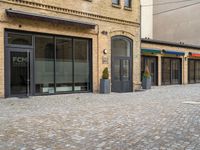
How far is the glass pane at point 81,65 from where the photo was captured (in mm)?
15312

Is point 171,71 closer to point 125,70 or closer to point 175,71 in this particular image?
point 175,71

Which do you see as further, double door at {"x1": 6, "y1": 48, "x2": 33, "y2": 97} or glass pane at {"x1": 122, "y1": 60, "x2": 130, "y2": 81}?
glass pane at {"x1": 122, "y1": 60, "x2": 130, "y2": 81}

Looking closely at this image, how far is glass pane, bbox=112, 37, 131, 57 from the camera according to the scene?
56.6 feet

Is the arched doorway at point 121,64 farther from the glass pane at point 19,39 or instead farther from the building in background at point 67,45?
the glass pane at point 19,39

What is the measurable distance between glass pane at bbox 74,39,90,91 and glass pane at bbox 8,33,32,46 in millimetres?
2906

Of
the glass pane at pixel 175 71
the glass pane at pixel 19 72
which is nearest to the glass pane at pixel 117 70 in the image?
the glass pane at pixel 19 72

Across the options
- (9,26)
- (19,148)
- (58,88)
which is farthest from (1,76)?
(19,148)

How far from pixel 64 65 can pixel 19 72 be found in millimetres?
2679

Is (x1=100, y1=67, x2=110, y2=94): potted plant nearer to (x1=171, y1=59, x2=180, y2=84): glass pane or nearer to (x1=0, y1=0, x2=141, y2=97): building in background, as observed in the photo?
(x1=0, y1=0, x2=141, y2=97): building in background

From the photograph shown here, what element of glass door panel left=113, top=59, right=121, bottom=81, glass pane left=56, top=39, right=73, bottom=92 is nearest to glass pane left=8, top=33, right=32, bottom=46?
glass pane left=56, top=39, right=73, bottom=92

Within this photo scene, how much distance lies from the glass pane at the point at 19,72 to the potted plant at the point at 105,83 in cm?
457

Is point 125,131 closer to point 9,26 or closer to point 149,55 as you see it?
point 9,26

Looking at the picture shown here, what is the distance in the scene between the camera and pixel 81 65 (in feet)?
51.0

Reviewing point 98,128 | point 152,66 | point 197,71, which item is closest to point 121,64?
point 152,66
